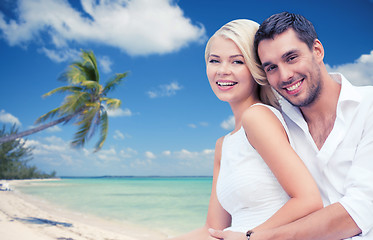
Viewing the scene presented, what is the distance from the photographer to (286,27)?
1.75 m

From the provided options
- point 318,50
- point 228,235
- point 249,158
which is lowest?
point 228,235

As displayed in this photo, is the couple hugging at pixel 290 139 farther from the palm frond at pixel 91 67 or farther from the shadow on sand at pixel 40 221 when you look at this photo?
the palm frond at pixel 91 67

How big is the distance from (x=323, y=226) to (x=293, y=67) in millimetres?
805

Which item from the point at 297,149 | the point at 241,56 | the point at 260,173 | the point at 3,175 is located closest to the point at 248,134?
the point at 260,173

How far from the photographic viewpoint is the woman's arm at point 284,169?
147 cm

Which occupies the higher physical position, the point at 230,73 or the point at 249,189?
the point at 230,73

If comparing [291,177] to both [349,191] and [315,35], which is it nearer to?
[349,191]

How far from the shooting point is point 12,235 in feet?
28.1

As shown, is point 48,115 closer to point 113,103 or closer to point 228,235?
point 113,103

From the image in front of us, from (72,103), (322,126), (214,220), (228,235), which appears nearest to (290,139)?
(322,126)

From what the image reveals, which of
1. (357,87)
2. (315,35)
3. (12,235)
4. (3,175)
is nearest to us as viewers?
(357,87)

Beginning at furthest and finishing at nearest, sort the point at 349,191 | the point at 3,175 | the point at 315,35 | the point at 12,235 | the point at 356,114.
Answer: the point at 3,175, the point at 12,235, the point at 315,35, the point at 356,114, the point at 349,191

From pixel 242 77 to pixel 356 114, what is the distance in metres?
0.64

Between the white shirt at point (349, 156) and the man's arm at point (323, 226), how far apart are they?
1.3 inches
